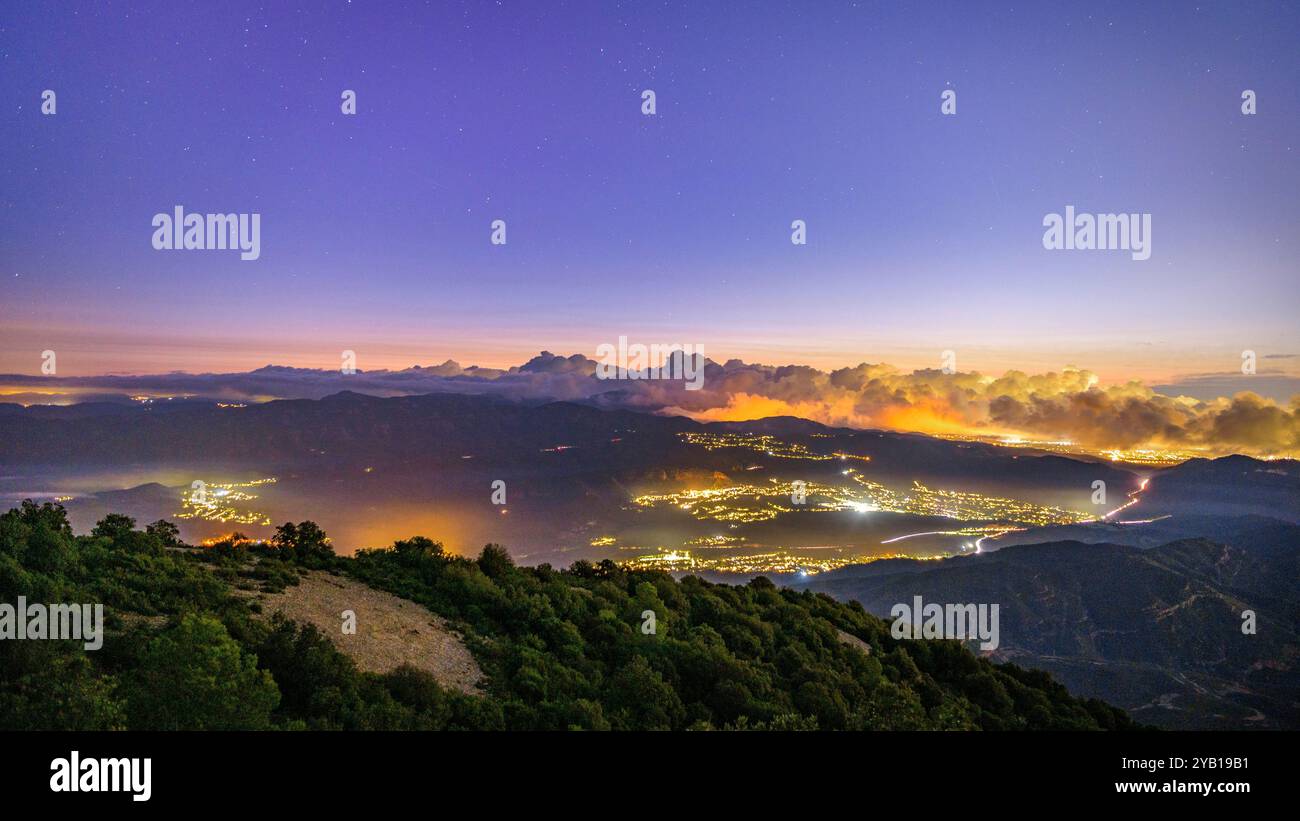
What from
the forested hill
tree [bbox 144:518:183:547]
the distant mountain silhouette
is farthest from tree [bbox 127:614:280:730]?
the distant mountain silhouette

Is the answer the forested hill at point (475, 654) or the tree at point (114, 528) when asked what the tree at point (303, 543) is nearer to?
the forested hill at point (475, 654)

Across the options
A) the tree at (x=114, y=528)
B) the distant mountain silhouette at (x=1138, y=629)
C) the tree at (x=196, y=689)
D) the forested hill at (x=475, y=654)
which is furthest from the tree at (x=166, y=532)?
the distant mountain silhouette at (x=1138, y=629)

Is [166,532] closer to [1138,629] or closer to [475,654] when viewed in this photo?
[475,654]

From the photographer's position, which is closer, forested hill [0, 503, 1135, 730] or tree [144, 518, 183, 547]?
forested hill [0, 503, 1135, 730]

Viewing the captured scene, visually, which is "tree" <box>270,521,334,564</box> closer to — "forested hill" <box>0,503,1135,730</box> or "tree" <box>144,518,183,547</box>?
"forested hill" <box>0,503,1135,730</box>

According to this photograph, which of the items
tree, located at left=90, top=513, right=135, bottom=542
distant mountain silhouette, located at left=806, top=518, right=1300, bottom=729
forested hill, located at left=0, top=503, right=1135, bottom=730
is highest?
tree, located at left=90, top=513, right=135, bottom=542

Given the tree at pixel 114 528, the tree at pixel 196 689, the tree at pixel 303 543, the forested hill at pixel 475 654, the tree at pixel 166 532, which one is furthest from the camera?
the tree at pixel 303 543

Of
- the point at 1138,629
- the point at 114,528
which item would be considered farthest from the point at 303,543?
the point at 1138,629

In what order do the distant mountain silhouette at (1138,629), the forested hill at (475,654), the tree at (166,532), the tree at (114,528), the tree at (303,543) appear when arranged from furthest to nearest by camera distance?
the distant mountain silhouette at (1138,629) < the tree at (303,543) < the tree at (166,532) < the tree at (114,528) < the forested hill at (475,654)

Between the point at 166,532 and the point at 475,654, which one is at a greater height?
the point at 166,532
